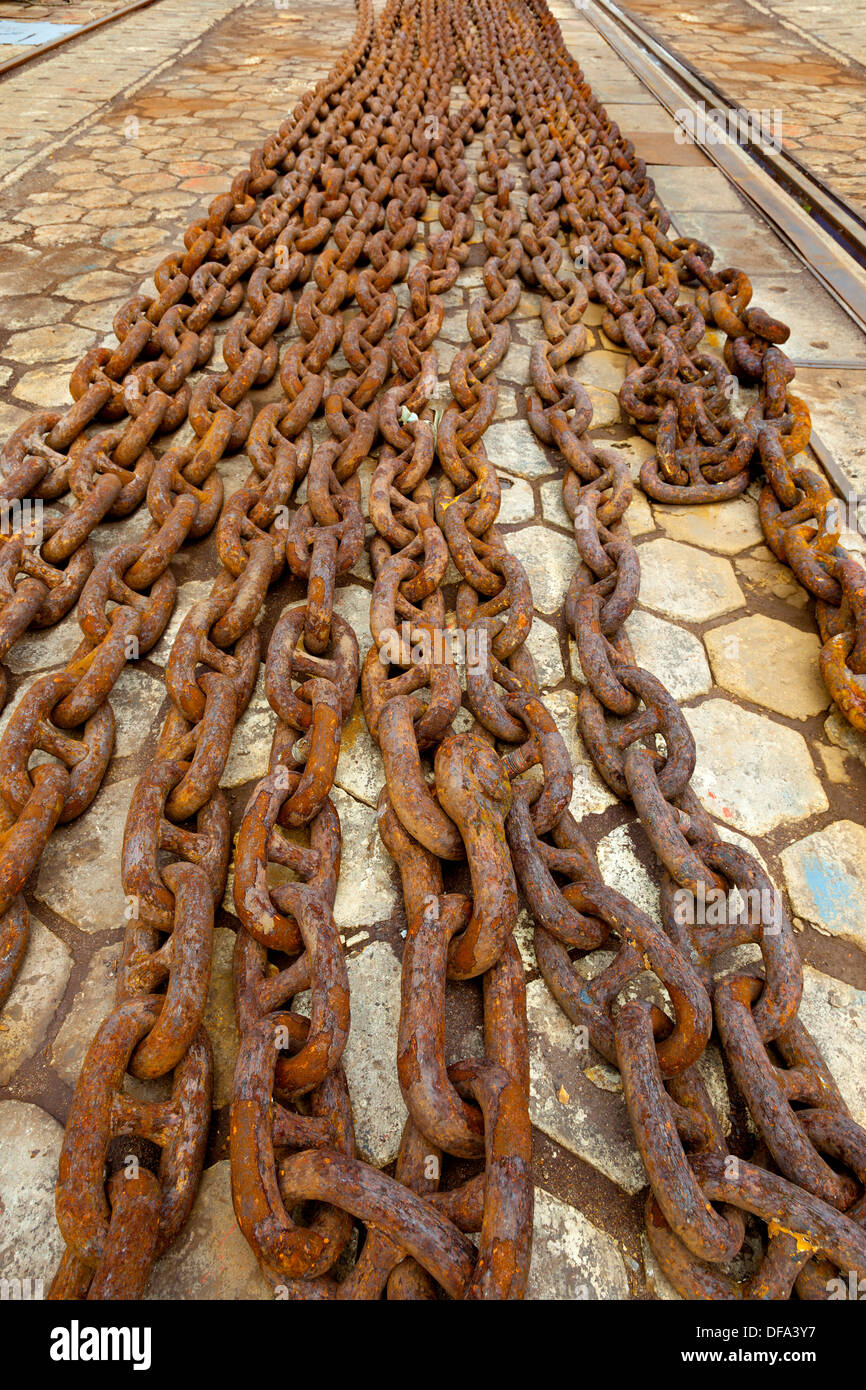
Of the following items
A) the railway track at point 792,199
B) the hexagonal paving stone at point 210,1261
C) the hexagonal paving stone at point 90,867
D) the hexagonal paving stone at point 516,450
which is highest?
the railway track at point 792,199

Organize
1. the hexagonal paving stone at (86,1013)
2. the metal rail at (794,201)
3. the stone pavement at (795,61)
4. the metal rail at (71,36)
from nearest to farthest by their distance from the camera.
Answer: the hexagonal paving stone at (86,1013) < the metal rail at (794,201) < the stone pavement at (795,61) < the metal rail at (71,36)

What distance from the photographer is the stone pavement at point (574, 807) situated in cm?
119

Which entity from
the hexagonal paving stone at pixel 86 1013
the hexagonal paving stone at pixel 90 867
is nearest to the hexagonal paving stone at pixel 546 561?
the hexagonal paving stone at pixel 90 867

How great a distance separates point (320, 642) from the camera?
5.79ft

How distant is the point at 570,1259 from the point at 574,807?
2.67ft

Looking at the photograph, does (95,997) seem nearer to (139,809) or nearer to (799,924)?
(139,809)

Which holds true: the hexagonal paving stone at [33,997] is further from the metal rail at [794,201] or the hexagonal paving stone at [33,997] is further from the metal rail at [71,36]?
the metal rail at [71,36]

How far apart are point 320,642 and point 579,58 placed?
7530mm

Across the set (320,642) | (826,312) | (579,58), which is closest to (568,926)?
(320,642)

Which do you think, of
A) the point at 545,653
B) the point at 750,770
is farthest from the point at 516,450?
the point at 750,770

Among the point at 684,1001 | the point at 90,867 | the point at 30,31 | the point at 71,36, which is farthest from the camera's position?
the point at 30,31

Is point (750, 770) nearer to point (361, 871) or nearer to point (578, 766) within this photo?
point (578, 766)

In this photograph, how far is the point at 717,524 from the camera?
7.90 feet

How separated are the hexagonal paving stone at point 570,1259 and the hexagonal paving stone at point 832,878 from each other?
0.74 metres
